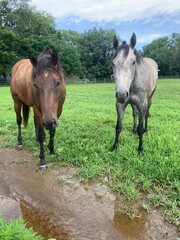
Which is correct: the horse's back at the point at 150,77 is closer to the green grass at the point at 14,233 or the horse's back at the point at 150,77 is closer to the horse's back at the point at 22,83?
the horse's back at the point at 22,83

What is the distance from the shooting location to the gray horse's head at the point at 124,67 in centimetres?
383

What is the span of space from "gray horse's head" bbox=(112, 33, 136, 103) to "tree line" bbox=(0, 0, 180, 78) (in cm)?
1558

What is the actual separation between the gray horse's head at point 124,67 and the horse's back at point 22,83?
150cm

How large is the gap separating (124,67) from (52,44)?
3632cm

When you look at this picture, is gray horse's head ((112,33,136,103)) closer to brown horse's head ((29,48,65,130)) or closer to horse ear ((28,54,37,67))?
brown horse's head ((29,48,65,130))

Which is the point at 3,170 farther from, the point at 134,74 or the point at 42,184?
the point at 134,74

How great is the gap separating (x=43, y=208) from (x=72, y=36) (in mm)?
61145

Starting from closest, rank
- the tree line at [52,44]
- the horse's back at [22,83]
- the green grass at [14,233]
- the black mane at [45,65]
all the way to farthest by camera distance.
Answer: the green grass at [14,233]
the black mane at [45,65]
the horse's back at [22,83]
the tree line at [52,44]

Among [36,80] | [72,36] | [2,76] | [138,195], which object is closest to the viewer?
[138,195]

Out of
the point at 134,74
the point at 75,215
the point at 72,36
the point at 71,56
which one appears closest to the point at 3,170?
the point at 75,215

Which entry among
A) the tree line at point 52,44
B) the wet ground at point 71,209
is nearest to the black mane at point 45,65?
the wet ground at point 71,209

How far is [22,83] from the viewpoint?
495cm

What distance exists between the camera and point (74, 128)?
6.43 metres

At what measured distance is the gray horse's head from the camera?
3.83 m
